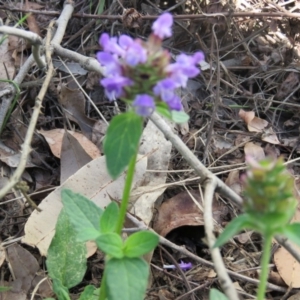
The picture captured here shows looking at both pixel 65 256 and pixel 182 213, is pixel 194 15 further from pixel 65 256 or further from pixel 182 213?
pixel 65 256

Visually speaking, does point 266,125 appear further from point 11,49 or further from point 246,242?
point 11,49

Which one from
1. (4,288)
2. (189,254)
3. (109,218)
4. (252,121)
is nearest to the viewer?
(109,218)

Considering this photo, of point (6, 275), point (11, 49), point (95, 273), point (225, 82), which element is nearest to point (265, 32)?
point (225, 82)

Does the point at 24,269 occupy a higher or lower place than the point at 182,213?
lower

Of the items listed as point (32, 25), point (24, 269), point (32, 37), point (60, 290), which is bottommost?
point (24, 269)

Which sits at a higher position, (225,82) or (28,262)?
(225,82)

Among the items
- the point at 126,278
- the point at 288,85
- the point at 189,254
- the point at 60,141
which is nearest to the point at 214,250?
the point at 126,278

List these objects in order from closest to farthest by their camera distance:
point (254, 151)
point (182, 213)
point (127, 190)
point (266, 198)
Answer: point (266, 198) < point (127, 190) < point (182, 213) < point (254, 151)
